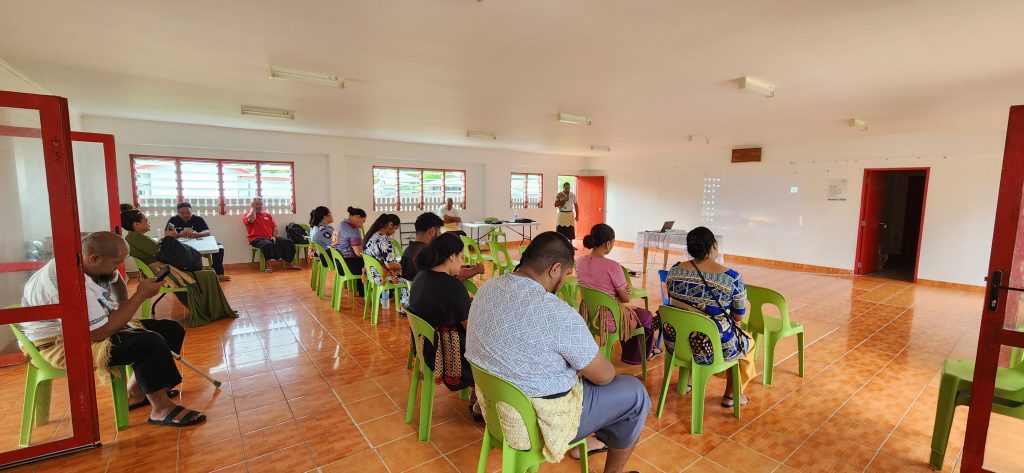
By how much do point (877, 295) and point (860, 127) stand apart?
8.27ft

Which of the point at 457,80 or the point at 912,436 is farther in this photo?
the point at 457,80

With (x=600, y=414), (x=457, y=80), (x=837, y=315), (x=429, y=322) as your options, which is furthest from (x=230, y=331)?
(x=837, y=315)

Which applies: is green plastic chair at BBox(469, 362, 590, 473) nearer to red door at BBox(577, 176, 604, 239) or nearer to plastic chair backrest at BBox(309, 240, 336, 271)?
plastic chair backrest at BBox(309, 240, 336, 271)

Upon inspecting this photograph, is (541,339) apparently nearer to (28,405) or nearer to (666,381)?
(666,381)

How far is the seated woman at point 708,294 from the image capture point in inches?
103

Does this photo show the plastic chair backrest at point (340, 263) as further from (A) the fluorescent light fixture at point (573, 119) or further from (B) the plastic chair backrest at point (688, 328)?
(B) the plastic chair backrest at point (688, 328)

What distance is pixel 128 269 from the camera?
7.23 metres

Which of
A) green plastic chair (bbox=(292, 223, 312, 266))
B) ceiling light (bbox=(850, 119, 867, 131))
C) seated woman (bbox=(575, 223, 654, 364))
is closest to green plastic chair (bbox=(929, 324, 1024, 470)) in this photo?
seated woman (bbox=(575, 223, 654, 364))

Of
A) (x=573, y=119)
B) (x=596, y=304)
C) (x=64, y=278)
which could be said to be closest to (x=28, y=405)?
(x=64, y=278)

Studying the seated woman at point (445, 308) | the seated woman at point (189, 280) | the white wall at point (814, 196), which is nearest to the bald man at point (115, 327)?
the seated woman at point (445, 308)

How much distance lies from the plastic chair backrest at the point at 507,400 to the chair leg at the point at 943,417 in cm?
220

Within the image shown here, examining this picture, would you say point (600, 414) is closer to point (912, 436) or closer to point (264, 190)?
point (912, 436)

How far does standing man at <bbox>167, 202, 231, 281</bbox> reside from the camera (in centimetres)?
682

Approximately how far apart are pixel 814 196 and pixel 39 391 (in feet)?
35.2
